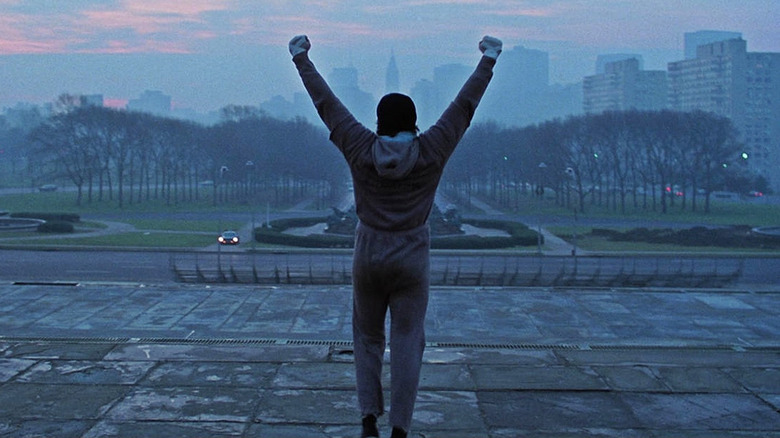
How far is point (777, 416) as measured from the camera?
5.78 metres

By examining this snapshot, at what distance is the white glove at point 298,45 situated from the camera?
4555mm

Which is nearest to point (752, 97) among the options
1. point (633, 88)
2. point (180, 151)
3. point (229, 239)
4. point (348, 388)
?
point (633, 88)

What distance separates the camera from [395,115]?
14.3ft

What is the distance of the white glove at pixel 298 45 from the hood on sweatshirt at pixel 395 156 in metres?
0.70

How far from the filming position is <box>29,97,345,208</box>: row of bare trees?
77812 mm

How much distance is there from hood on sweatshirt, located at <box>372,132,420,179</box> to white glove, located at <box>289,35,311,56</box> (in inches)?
27.6

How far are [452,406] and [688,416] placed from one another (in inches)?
62.6

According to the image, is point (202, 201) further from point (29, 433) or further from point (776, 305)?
point (29, 433)

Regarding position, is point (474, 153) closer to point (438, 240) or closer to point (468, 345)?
point (438, 240)

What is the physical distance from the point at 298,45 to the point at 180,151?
82.4m

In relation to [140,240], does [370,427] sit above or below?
above

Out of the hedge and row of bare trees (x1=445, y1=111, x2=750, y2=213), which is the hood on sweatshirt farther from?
row of bare trees (x1=445, y1=111, x2=750, y2=213)

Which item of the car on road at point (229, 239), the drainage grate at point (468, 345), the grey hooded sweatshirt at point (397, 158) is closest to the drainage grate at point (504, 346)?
the drainage grate at point (468, 345)

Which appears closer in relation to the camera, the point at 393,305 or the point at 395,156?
the point at 395,156
